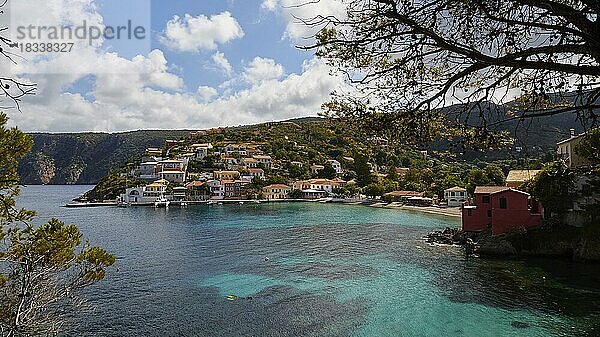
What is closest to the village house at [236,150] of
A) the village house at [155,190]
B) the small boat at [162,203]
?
the village house at [155,190]

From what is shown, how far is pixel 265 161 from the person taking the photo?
9231 centimetres

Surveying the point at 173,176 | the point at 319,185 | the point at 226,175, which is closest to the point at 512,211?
the point at 319,185

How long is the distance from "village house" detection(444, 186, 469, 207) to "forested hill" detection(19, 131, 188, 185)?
4307 inches

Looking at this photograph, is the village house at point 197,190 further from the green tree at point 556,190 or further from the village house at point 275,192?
the green tree at point 556,190

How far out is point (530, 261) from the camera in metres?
24.3

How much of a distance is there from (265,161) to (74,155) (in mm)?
102213

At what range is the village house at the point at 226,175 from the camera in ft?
276

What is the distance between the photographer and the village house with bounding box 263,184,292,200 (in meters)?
80.2

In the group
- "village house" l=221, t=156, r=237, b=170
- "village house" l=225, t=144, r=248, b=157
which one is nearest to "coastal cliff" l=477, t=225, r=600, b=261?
"village house" l=221, t=156, r=237, b=170

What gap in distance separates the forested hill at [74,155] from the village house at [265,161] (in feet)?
219

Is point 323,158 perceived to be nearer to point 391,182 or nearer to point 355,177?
point 355,177

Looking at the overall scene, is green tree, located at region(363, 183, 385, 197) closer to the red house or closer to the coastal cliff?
the red house

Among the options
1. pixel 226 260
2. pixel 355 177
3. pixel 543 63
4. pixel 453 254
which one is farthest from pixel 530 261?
pixel 355 177

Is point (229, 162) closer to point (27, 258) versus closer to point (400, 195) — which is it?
point (400, 195)
